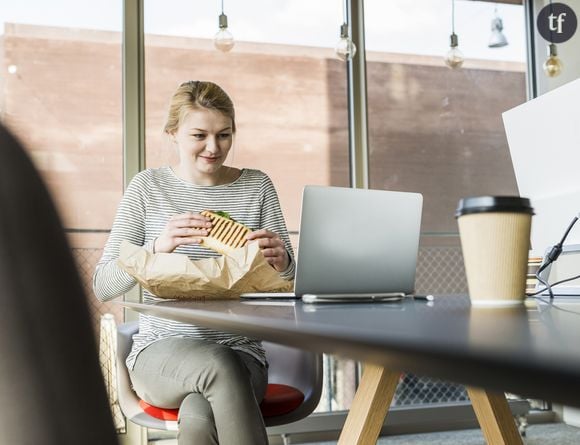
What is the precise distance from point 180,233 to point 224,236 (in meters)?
0.12

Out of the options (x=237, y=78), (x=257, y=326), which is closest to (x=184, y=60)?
(x=237, y=78)

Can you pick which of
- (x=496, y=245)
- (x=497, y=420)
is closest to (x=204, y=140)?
(x=497, y=420)

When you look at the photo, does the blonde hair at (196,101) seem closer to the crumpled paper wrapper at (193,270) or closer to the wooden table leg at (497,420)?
→ the crumpled paper wrapper at (193,270)

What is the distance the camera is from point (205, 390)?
1584 mm

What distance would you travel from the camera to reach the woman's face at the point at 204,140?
204 cm

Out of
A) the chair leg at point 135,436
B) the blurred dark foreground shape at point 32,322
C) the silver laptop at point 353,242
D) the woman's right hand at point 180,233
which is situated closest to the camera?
the blurred dark foreground shape at point 32,322

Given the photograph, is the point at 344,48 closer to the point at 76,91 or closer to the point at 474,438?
the point at 76,91

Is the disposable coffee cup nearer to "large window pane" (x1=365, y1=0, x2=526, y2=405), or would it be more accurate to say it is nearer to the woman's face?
the woman's face

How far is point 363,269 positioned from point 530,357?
3.34 ft

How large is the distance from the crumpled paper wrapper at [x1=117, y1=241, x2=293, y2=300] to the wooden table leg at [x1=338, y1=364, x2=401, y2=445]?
36 cm

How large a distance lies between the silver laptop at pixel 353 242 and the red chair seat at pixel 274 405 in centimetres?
61

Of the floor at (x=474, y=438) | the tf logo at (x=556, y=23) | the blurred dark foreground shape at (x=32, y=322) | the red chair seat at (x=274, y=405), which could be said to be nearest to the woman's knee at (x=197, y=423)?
the red chair seat at (x=274, y=405)

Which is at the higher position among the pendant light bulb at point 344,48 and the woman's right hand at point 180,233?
the pendant light bulb at point 344,48

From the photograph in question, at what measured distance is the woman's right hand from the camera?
63.9 inches
